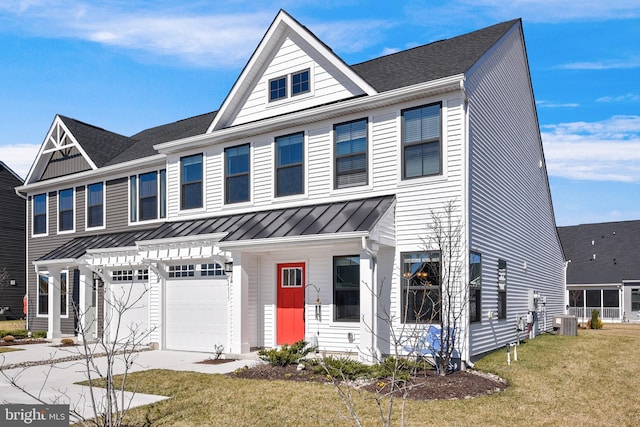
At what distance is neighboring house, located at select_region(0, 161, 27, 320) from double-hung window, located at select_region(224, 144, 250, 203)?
2010cm

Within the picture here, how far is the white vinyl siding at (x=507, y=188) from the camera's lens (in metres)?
13.5

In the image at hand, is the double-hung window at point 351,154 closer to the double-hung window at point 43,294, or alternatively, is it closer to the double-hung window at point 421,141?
the double-hung window at point 421,141

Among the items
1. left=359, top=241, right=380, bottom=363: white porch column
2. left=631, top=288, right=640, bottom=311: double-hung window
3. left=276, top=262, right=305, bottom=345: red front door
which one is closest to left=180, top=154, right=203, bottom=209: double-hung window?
left=276, top=262, right=305, bottom=345: red front door

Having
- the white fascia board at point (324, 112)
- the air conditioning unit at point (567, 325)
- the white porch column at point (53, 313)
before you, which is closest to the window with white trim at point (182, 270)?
the white fascia board at point (324, 112)

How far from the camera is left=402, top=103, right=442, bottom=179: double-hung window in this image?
1287 cm

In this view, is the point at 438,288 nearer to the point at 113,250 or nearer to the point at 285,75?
the point at 285,75

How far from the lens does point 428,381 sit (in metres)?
10.4

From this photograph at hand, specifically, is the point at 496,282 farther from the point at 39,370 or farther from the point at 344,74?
the point at 39,370

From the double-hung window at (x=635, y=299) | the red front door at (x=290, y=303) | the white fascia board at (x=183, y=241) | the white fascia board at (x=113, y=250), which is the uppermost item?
the white fascia board at (x=183, y=241)

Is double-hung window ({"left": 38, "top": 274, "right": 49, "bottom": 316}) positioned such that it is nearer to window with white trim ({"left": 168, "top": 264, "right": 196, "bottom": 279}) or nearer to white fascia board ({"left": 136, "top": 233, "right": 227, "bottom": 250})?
white fascia board ({"left": 136, "top": 233, "right": 227, "bottom": 250})

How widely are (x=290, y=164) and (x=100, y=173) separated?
9.84m

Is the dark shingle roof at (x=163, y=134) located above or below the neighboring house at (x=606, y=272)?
above

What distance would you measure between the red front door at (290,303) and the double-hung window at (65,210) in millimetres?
12327

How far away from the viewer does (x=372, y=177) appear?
13.8 meters
